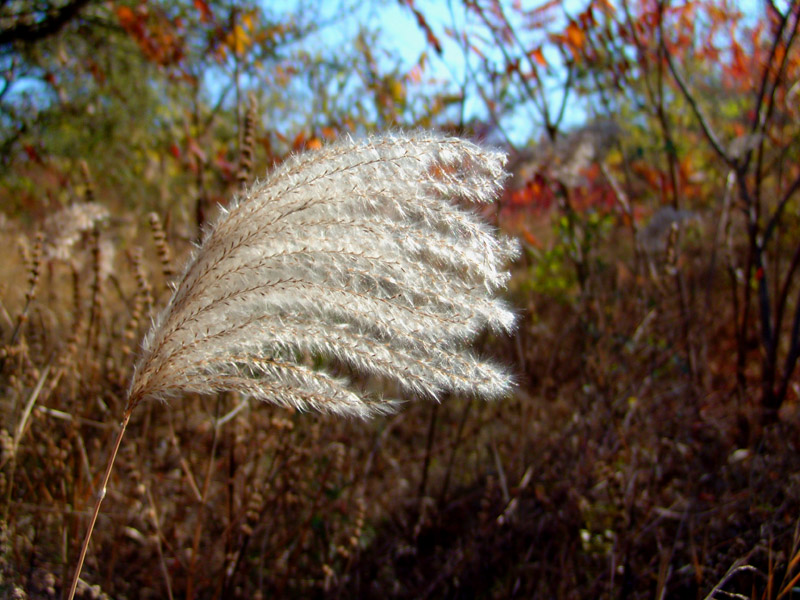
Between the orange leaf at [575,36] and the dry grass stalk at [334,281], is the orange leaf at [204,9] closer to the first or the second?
the orange leaf at [575,36]

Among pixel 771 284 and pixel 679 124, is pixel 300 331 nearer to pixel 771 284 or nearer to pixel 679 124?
pixel 771 284

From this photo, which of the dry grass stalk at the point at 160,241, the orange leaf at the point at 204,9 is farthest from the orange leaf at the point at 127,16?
the dry grass stalk at the point at 160,241

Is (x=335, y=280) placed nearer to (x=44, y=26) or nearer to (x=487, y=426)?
(x=487, y=426)

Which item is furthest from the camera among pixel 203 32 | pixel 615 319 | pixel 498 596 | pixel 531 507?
pixel 203 32

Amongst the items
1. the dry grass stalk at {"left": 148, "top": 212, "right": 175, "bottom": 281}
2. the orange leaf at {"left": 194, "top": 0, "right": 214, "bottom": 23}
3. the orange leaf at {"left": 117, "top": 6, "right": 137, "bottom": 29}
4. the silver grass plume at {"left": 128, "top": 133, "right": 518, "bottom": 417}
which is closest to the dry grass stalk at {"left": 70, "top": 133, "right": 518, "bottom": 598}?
the silver grass plume at {"left": 128, "top": 133, "right": 518, "bottom": 417}

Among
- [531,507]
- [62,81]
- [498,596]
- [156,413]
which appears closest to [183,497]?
[156,413]

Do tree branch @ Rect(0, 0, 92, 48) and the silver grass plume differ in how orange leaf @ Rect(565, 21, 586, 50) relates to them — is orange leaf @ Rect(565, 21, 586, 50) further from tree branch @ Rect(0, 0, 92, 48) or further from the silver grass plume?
tree branch @ Rect(0, 0, 92, 48)

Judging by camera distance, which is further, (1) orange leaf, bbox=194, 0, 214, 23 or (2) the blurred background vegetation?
(1) orange leaf, bbox=194, 0, 214, 23

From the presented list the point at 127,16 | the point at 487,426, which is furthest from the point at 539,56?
the point at 127,16
